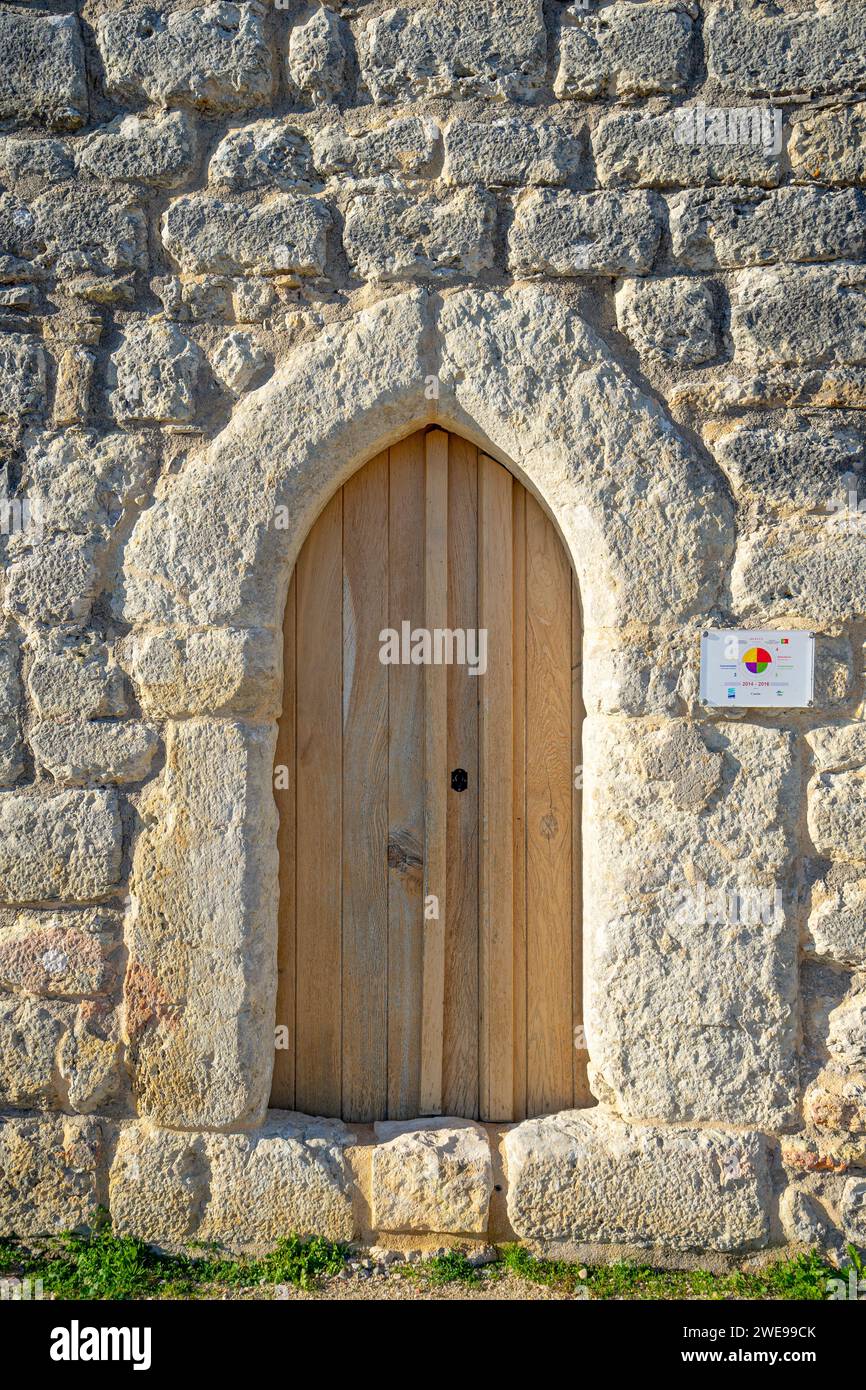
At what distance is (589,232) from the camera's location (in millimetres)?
2738

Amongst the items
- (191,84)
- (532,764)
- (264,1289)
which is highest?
(191,84)

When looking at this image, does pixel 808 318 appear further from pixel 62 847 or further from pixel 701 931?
pixel 62 847

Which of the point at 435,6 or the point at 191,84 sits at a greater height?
the point at 435,6

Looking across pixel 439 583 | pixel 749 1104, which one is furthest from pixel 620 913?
pixel 439 583

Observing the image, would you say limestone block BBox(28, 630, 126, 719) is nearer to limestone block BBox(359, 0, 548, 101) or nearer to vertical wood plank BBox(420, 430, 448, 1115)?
vertical wood plank BBox(420, 430, 448, 1115)

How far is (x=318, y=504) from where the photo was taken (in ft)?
9.30

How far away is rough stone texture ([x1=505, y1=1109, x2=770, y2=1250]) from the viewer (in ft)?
8.55

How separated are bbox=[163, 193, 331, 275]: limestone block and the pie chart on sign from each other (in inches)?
61.8

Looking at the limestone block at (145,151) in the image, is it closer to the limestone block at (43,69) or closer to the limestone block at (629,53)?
the limestone block at (43,69)

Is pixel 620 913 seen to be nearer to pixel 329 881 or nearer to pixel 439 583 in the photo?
pixel 329 881

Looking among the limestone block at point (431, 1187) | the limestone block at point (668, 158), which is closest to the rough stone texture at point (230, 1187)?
the limestone block at point (431, 1187)

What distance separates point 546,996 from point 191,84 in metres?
2.75

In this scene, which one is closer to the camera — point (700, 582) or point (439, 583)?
point (700, 582)

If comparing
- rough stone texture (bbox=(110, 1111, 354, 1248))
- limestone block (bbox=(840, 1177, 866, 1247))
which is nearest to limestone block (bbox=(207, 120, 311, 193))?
rough stone texture (bbox=(110, 1111, 354, 1248))
